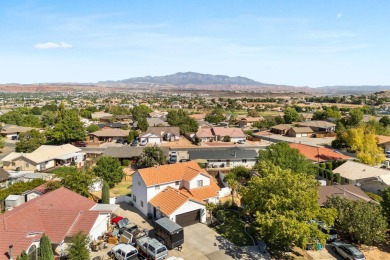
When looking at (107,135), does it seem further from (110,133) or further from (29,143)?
(29,143)

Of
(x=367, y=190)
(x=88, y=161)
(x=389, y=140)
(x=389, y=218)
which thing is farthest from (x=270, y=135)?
(x=389, y=218)

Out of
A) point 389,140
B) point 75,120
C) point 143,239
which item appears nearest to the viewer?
point 143,239

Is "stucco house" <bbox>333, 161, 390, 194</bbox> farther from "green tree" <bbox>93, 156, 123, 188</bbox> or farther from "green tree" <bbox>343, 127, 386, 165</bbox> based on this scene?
"green tree" <bbox>93, 156, 123, 188</bbox>

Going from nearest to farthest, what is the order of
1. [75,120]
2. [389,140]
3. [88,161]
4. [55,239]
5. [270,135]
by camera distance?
[55,239] → [88,161] → [389,140] → [75,120] → [270,135]

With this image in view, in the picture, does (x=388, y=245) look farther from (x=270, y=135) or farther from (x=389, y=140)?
(x=270, y=135)

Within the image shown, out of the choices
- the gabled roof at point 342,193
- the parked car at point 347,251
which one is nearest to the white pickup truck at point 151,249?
the parked car at point 347,251

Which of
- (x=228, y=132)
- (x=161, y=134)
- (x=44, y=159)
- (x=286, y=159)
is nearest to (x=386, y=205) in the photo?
(x=286, y=159)
